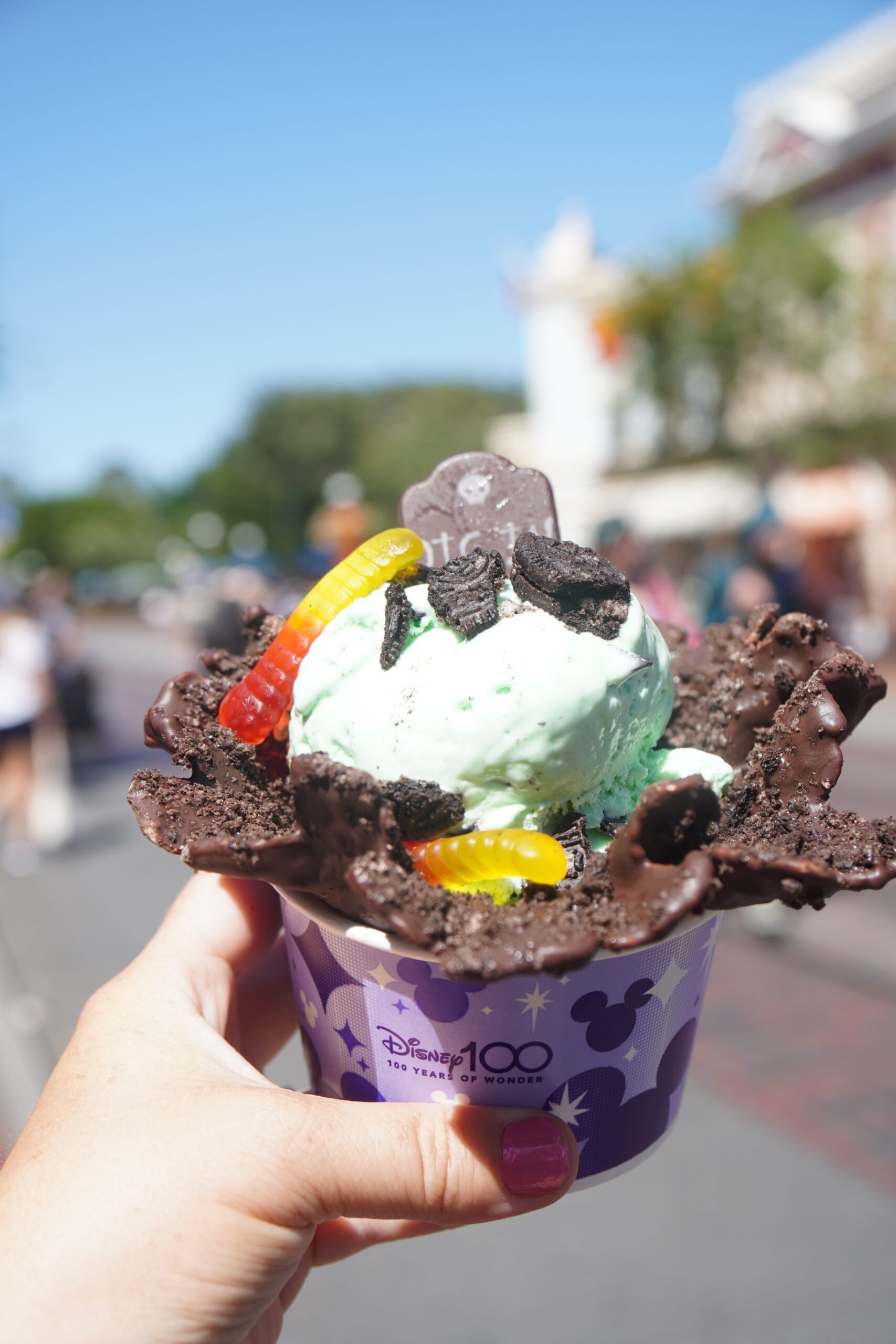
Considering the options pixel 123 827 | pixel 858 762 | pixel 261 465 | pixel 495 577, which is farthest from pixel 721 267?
pixel 261 465

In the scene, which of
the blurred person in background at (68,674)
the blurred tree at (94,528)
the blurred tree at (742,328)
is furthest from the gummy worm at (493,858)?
the blurred tree at (94,528)

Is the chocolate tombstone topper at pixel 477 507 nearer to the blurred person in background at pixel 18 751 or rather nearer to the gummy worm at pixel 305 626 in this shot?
the gummy worm at pixel 305 626

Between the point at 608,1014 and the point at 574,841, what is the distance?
0.96ft

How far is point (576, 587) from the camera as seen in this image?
170cm

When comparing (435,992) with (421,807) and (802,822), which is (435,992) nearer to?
(421,807)

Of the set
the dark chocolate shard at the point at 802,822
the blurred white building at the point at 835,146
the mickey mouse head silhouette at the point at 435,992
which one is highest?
the blurred white building at the point at 835,146

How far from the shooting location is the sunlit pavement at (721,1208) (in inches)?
114

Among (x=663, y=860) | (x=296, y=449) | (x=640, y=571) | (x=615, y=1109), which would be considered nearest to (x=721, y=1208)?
(x=615, y=1109)

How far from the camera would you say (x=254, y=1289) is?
1.42m

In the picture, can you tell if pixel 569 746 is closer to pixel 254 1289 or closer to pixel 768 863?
pixel 768 863

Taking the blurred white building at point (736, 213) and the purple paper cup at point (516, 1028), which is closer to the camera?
the purple paper cup at point (516, 1028)

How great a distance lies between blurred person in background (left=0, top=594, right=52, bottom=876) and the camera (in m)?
7.11

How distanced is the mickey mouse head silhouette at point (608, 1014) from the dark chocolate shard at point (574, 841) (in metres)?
0.20

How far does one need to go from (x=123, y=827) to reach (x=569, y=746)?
7027 millimetres
